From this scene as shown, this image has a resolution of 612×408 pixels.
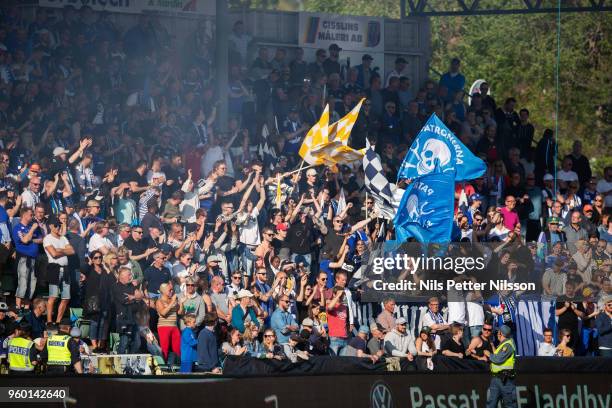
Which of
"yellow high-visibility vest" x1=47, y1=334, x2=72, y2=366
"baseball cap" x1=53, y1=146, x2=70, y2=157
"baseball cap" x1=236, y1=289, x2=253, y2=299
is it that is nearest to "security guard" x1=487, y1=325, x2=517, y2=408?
"baseball cap" x1=236, y1=289, x2=253, y2=299

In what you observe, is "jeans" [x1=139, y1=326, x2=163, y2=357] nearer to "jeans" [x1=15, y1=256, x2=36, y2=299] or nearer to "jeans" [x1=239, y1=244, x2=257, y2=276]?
"jeans" [x1=15, y1=256, x2=36, y2=299]

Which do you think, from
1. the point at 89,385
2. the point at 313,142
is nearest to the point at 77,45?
the point at 313,142

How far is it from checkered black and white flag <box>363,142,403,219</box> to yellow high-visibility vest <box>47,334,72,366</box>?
6.56 m

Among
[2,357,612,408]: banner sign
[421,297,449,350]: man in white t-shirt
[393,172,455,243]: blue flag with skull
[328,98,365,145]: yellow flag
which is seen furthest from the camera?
[328,98,365,145]: yellow flag

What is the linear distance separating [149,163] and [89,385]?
4934mm

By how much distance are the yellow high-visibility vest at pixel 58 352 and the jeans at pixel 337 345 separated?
3.97 metres

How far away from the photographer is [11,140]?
64.9 ft

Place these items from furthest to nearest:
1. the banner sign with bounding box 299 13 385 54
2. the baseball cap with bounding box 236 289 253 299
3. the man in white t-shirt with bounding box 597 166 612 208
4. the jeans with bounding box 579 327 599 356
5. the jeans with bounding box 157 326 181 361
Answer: the banner sign with bounding box 299 13 385 54
the man in white t-shirt with bounding box 597 166 612 208
the jeans with bounding box 579 327 599 356
the baseball cap with bounding box 236 289 253 299
the jeans with bounding box 157 326 181 361

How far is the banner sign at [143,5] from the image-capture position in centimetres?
2352

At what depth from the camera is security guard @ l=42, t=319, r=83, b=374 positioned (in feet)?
55.9

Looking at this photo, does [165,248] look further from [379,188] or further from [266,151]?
[266,151]

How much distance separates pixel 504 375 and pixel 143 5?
10.7 meters

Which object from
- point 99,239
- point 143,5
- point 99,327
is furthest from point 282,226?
point 143,5

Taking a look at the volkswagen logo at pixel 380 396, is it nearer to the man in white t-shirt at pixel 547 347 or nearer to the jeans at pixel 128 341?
the man in white t-shirt at pixel 547 347
